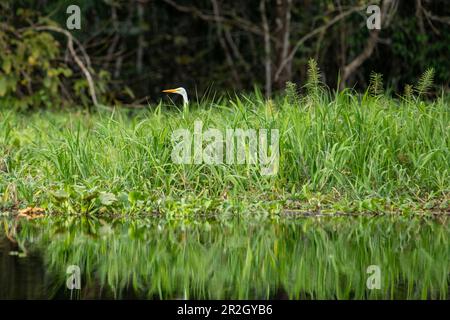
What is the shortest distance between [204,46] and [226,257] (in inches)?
552

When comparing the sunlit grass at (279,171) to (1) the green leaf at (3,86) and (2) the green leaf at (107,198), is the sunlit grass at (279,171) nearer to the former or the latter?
(2) the green leaf at (107,198)

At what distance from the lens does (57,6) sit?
16.2 metres

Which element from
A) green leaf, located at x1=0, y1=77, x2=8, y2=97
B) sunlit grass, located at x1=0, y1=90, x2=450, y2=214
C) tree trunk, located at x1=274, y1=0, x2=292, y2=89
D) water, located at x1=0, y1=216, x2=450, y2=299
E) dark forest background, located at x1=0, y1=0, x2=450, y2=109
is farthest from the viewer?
tree trunk, located at x1=274, y1=0, x2=292, y2=89

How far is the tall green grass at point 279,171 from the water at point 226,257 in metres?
0.29

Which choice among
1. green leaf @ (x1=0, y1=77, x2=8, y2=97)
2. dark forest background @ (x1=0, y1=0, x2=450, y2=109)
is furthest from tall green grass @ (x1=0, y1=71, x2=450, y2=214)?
dark forest background @ (x1=0, y1=0, x2=450, y2=109)

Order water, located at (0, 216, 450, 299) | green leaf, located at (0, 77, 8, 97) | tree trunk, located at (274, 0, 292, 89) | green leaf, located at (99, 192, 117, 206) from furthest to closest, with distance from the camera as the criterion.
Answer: tree trunk, located at (274, 0, 292, 89)
green leaf, located at (0, 77, 8, 97)
green leaf, located at (99, 192, 117, 206)
water, located at (0, 216, 450, 299)

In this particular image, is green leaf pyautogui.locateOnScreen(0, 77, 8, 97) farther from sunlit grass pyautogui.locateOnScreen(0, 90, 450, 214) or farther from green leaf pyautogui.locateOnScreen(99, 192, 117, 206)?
green leaf pyautogui.locateOnScreen(99, 192, 117, 206)

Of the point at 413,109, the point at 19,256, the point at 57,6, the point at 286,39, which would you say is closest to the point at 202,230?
the point at 19,256

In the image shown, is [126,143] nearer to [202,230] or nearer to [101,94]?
[202,230]

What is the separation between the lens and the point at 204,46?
19.9 metres

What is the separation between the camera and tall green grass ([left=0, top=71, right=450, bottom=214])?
7.78 m

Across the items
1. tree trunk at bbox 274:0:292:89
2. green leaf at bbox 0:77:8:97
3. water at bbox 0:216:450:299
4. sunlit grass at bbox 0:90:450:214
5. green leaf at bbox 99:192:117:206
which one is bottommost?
water at bbox 0:216:450:299

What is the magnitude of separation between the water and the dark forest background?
6.99m

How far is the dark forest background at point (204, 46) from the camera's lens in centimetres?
1429
